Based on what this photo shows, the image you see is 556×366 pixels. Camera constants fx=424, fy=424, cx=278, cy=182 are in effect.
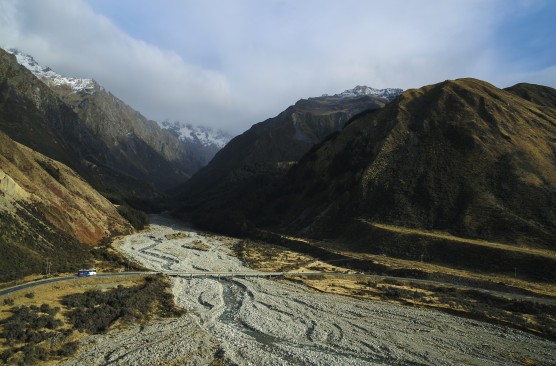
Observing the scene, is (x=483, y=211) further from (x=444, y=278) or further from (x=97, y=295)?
(x=97, y=295)

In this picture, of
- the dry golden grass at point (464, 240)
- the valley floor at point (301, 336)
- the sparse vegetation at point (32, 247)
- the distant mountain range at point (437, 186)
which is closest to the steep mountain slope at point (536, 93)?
the distant mountain range at point (437, 186)

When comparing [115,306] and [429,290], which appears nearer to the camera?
[115,306]

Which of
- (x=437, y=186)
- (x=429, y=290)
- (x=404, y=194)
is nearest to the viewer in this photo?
(x=429, y=290)

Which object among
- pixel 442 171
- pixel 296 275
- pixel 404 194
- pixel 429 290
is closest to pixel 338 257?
pixel 296 275

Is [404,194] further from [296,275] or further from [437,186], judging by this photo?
[296,275]

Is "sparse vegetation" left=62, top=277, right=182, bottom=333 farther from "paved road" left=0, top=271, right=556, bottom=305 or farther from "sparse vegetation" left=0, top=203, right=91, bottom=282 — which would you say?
"sparse vegetation" left=0, top=203, right=91, bottom=282

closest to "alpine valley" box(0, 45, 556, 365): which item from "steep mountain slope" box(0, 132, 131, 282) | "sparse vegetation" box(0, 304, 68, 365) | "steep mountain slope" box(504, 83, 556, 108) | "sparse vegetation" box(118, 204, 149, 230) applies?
"sparse vegetation" box(0, 304, 68, 365)
